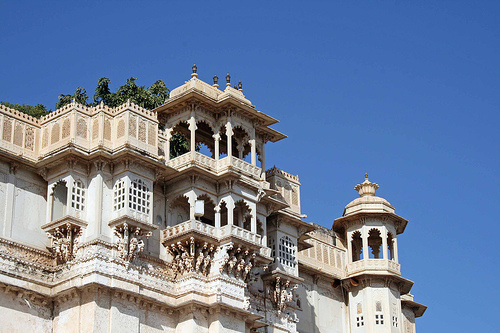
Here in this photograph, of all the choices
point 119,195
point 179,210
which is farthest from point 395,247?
point 119,195

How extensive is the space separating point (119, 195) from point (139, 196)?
70cm

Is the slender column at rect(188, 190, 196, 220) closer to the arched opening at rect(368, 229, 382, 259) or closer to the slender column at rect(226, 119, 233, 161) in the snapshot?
the slender column at rect(226, 119, 233, 161)

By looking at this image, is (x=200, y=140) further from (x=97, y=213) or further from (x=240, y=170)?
(x=97, y=213)

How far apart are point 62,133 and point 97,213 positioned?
297cm

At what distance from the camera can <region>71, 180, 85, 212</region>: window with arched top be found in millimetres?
31984

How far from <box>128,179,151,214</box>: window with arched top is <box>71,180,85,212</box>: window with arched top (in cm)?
146

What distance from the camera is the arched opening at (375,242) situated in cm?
4417

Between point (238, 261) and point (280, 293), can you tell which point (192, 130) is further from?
point (280, 293)

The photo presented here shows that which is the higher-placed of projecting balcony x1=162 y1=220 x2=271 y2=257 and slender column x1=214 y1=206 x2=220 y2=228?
slender column x1=214 y1=206 x2=220 y2=228

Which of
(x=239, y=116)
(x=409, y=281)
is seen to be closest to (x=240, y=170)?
(x=239, y=116)

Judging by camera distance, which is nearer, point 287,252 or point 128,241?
point 128,241

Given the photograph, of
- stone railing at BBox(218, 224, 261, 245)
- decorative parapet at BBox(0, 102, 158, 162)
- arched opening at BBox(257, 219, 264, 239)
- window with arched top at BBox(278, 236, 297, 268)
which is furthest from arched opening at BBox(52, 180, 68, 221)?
window with arched top at BBox(278, 236, 297, 268)

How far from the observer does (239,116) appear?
3653cm

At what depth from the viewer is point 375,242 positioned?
4450 centimetres
